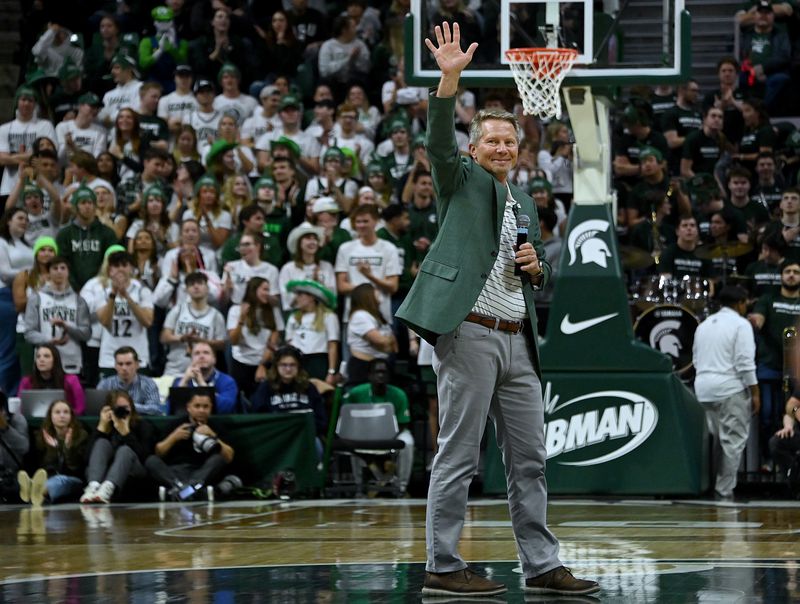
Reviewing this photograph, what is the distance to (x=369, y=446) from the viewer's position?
1455 cm

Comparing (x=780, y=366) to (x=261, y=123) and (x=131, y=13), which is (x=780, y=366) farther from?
(x=131, y=13)

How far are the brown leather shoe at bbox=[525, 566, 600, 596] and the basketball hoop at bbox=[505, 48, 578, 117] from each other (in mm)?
6465

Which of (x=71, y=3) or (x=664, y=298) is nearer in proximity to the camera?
(x=664, y=298)

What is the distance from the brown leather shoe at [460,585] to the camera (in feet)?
21.8

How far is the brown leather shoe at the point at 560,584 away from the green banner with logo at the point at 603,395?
656 cm

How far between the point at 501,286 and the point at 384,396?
331 inches

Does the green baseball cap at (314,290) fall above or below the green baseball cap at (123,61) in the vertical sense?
below

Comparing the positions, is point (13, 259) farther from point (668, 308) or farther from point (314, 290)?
point (668, 308)

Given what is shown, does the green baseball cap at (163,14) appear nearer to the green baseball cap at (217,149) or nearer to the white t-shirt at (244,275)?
the green baseball cap at (217,149)

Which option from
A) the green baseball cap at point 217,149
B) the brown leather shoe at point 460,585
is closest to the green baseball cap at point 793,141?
the green baseball cap at point 217,149

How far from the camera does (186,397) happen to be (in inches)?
580

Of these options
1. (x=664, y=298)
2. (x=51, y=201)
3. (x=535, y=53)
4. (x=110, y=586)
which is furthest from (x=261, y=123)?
(x=110, y=586)

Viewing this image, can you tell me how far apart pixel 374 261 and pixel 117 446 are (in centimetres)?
346

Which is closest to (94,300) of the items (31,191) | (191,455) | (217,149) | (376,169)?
(31,191)
